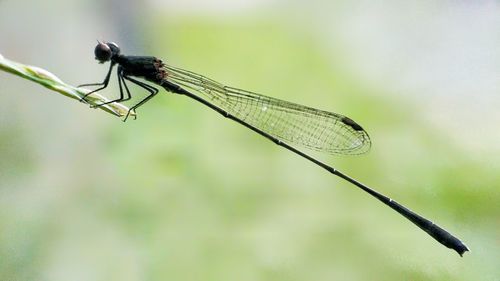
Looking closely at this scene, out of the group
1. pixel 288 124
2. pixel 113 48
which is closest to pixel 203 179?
pixel 288 124

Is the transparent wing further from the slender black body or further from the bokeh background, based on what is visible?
the bokeh background

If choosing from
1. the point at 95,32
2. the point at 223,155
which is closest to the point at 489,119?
the point at 223,155

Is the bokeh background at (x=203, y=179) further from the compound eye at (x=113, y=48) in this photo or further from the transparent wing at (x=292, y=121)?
the compound eye at (x=113, y=48)

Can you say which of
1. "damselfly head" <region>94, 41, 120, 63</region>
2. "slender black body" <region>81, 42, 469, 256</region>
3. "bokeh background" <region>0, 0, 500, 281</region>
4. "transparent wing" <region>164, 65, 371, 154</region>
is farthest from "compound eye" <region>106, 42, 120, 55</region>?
"bokeh background" <region>0, 0, 500, 281</region>

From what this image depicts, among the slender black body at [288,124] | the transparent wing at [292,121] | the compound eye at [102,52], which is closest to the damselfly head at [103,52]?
the compound eye at [102,52]

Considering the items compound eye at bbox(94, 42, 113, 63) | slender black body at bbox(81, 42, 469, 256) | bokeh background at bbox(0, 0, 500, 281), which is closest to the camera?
compound eye at bbox(94, 42, 113, 63)

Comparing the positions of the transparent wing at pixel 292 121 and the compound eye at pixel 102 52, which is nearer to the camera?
the compound eye at pixel 102 52

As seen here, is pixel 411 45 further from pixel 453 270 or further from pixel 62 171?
pixel 62 171
